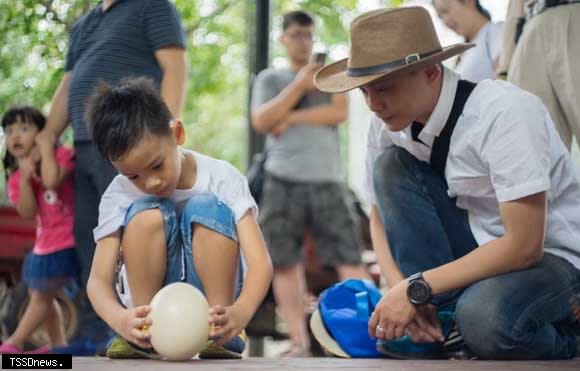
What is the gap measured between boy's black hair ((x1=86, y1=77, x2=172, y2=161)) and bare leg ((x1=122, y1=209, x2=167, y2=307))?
176mm

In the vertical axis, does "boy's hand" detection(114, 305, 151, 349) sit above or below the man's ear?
below

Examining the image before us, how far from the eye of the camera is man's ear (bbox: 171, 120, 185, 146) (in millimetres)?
2408

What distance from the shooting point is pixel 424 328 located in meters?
2.40

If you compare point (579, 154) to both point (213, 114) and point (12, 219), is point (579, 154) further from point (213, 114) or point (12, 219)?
point (213, 114)

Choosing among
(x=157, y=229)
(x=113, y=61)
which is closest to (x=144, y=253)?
(x=157, y=229)

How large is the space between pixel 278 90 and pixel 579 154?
1.56 m

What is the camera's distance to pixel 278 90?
176 inches

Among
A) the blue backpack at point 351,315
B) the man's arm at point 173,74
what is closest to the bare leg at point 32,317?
the man's arm at point 173,74

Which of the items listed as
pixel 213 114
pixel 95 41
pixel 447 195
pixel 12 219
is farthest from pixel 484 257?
pixel 213 114

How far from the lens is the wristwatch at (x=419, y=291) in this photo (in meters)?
2.27

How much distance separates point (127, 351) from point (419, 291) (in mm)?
715

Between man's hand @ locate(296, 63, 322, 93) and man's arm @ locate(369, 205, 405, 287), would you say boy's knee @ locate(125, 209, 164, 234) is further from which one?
man's hand @ locate(296, 63, 322, 93)

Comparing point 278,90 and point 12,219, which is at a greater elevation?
point 278,90

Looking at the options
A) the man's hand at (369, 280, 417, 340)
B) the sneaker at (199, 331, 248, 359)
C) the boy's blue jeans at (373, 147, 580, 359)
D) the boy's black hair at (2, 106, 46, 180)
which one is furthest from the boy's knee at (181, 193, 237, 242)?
the boy's black hair at (2, 106, 46, 180)
